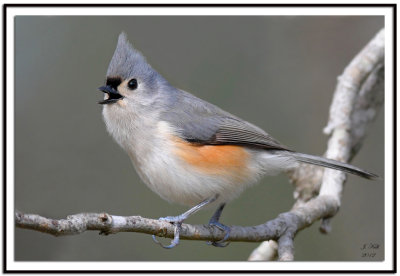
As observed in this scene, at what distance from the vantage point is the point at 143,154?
3.42m

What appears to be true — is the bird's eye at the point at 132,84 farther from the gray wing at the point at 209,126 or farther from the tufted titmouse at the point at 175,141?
the gray wing at the point at 209,126

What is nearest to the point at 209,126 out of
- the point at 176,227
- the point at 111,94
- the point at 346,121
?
the point at 111,94

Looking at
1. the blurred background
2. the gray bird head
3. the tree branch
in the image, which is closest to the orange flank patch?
the gray bird head

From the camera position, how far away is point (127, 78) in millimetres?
3463

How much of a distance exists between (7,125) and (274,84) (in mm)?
3489

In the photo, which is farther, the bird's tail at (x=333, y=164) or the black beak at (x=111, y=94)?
the bird's tail at (x=333, y=164)

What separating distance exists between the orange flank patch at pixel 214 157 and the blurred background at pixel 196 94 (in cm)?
132

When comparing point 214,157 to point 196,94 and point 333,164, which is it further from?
point 196,94

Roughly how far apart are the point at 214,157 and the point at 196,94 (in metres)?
2.09

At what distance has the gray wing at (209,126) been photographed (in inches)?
139

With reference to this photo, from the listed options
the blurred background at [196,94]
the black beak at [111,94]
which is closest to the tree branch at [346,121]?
the blurred background at [196,94]

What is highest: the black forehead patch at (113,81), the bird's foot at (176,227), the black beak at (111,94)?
the black forehead patch at (113,81)

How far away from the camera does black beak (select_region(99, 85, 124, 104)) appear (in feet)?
11.1

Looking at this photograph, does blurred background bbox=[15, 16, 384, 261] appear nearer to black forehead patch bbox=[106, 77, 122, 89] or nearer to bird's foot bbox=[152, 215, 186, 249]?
black forehead patch bbox=[106, 77, 122, 89]
